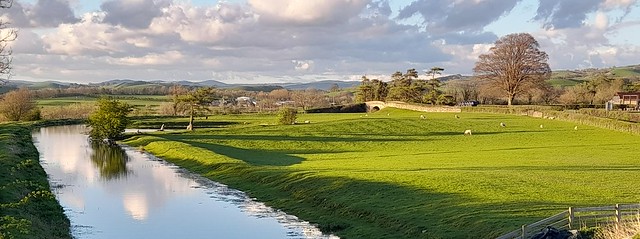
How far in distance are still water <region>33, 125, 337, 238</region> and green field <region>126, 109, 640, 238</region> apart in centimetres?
191

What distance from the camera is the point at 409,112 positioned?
400ft

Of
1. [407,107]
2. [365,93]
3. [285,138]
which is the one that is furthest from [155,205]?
[365,93]

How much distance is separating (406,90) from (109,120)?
7787cm

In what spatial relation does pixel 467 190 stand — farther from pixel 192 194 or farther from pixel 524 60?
pixel 524 60

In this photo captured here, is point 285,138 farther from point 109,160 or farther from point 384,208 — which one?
point 384,208

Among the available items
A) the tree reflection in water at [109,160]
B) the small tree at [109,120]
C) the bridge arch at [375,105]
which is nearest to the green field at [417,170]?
the tree reflection in water at [109,160]

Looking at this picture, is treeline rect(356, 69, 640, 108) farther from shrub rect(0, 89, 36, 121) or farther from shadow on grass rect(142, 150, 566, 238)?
shadow on grass rect(142, 150, 566, 238)

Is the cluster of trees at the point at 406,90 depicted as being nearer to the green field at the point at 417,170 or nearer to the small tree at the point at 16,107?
the green field at the point at 417,170

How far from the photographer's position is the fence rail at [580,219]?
72.9 feet

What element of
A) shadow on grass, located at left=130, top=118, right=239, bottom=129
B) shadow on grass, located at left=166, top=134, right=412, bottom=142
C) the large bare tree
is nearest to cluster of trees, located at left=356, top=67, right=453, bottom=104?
the large bare tree

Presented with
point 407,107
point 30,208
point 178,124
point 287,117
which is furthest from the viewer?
point 407,107

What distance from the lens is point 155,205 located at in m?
38.5

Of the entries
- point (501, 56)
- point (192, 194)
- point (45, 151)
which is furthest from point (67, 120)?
point (192, 194)

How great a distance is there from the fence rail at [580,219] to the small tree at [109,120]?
77.4 metres
